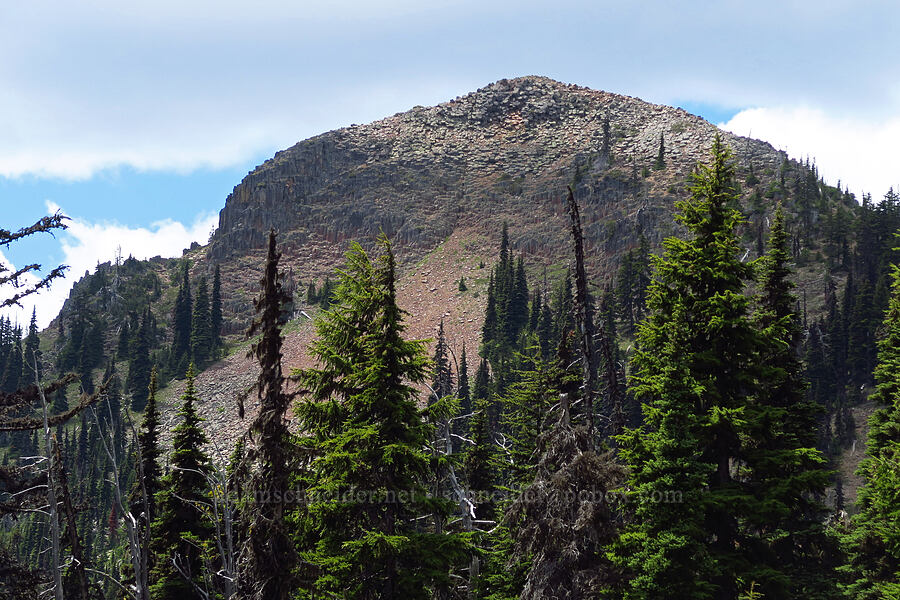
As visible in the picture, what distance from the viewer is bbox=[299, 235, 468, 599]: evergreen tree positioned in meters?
16.2

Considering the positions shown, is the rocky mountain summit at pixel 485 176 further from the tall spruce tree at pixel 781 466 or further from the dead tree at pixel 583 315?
the dead tree at pixel 583 315

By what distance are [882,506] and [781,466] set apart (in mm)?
2609

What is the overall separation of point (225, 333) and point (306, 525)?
130081 mm

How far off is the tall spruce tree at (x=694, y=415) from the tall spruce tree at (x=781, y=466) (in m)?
0.56

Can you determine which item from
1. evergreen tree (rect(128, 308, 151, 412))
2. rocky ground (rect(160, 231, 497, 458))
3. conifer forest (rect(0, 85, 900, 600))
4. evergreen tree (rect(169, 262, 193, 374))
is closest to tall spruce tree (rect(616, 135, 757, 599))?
conifer forest (rect(0, 85, 900, 600))

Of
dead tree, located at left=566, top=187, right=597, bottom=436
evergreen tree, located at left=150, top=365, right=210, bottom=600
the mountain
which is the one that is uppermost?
the mountain

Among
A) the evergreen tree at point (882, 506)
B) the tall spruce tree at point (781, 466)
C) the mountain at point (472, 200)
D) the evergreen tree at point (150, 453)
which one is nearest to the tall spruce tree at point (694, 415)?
the tall spruce tree at point (781, 466)

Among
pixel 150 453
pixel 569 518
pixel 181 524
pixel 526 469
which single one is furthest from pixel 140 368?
pixel 569 518

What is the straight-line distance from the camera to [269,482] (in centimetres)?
1512

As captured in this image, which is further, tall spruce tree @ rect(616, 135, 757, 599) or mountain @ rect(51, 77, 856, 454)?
mountain @ rect(51, 77, 856, 454)

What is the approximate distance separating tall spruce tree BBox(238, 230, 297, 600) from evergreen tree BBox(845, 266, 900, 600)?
14.0 meters

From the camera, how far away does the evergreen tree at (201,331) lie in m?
129

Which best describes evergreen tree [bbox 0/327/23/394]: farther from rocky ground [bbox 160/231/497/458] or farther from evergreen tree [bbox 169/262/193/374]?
rocky ground [bbox 160/231/497/458]

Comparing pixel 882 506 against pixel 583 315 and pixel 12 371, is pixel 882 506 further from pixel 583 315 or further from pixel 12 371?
Result: pixel 12 371
